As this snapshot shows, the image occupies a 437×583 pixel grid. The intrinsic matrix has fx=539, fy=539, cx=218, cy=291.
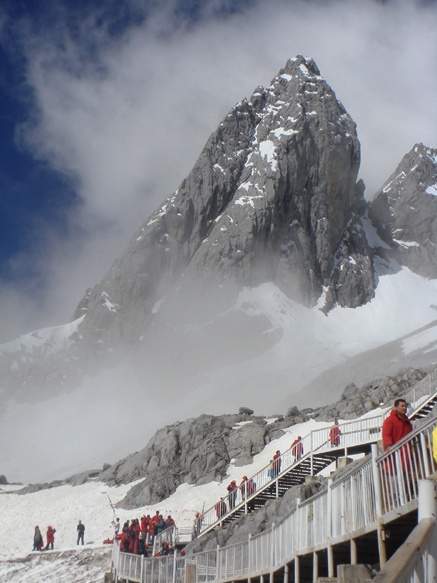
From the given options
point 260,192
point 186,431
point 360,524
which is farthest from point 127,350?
point 360,524

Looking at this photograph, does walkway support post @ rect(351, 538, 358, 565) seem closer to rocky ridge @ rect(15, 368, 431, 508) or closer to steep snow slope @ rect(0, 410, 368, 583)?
steep snow slope @ rect(0, 410, 368, 583)

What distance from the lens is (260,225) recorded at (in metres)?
141

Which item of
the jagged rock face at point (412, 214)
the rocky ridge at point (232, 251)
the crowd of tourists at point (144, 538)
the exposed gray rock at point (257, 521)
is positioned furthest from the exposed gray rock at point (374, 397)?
the jagged rock face at point (412, 214)

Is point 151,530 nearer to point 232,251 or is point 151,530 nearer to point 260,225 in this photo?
point 232,251

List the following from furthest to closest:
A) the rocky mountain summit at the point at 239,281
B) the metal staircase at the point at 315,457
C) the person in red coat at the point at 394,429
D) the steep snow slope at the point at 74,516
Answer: the rocky mountain summit at the point at 239,281 → the steep snow slope at the point at 74,516 → the metal staircase at the point at 315,457 → the person in red coat at the point at 394,429

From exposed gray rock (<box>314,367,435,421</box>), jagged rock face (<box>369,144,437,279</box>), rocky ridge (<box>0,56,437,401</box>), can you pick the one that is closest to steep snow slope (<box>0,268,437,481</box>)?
rocky ridge (<box>0,56,437,401</box>)

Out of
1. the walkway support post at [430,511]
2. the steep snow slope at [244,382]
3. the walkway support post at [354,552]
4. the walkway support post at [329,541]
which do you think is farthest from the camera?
the steep snow slope at [244,382]

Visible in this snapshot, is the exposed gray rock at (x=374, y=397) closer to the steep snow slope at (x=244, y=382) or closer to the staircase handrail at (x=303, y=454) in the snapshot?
the staircase handrail at (x=303, y=454)

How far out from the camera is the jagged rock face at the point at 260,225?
141500 mm

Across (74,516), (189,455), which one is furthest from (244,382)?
(74,516)

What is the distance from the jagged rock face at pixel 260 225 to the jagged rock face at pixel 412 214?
782 inches

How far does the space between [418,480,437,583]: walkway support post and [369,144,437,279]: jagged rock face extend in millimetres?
176790

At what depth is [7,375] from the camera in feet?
474

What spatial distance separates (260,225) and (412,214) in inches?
2653
